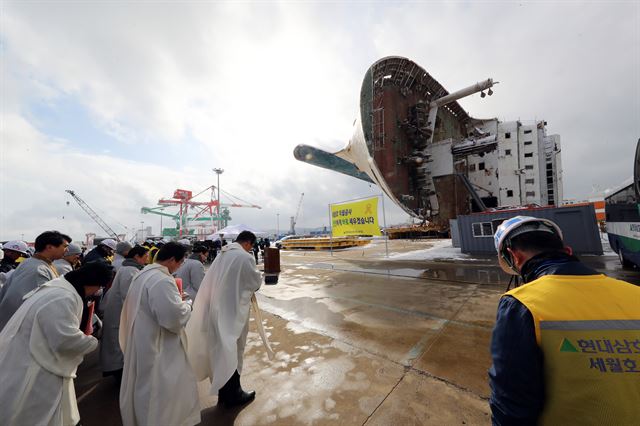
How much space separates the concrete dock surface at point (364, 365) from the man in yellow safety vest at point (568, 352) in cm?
160

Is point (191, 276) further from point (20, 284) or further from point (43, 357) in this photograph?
point (43, 357)

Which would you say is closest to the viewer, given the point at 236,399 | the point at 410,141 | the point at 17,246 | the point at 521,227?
the point at 521,227

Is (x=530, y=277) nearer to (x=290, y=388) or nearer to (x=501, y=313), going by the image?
(x=501, y=313)

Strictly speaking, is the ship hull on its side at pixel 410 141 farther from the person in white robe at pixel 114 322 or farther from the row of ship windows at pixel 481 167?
the person in white robe at pixel 114 322

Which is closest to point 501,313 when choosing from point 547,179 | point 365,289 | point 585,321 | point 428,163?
point 585,321

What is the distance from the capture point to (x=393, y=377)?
2.91m

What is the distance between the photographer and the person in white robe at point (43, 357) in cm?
153

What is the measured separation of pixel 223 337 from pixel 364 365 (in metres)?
1.89

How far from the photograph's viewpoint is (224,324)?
107 inches

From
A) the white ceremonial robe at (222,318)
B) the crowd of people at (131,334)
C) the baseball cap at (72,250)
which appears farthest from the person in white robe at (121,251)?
the white ceremonial robe at (222,318)

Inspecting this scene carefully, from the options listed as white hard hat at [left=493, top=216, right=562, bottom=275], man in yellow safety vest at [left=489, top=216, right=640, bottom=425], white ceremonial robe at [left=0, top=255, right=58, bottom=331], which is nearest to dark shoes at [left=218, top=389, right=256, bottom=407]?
man in yellow safety vest at [left=489, top=216, right=640, bottom=425]

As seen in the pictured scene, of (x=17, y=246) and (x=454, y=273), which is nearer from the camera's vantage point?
(x=17, y=246)

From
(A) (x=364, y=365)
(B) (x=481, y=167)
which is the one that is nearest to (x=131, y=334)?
(A) (x=364, y=365)

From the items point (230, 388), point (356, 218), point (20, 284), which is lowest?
point (230, 388)
